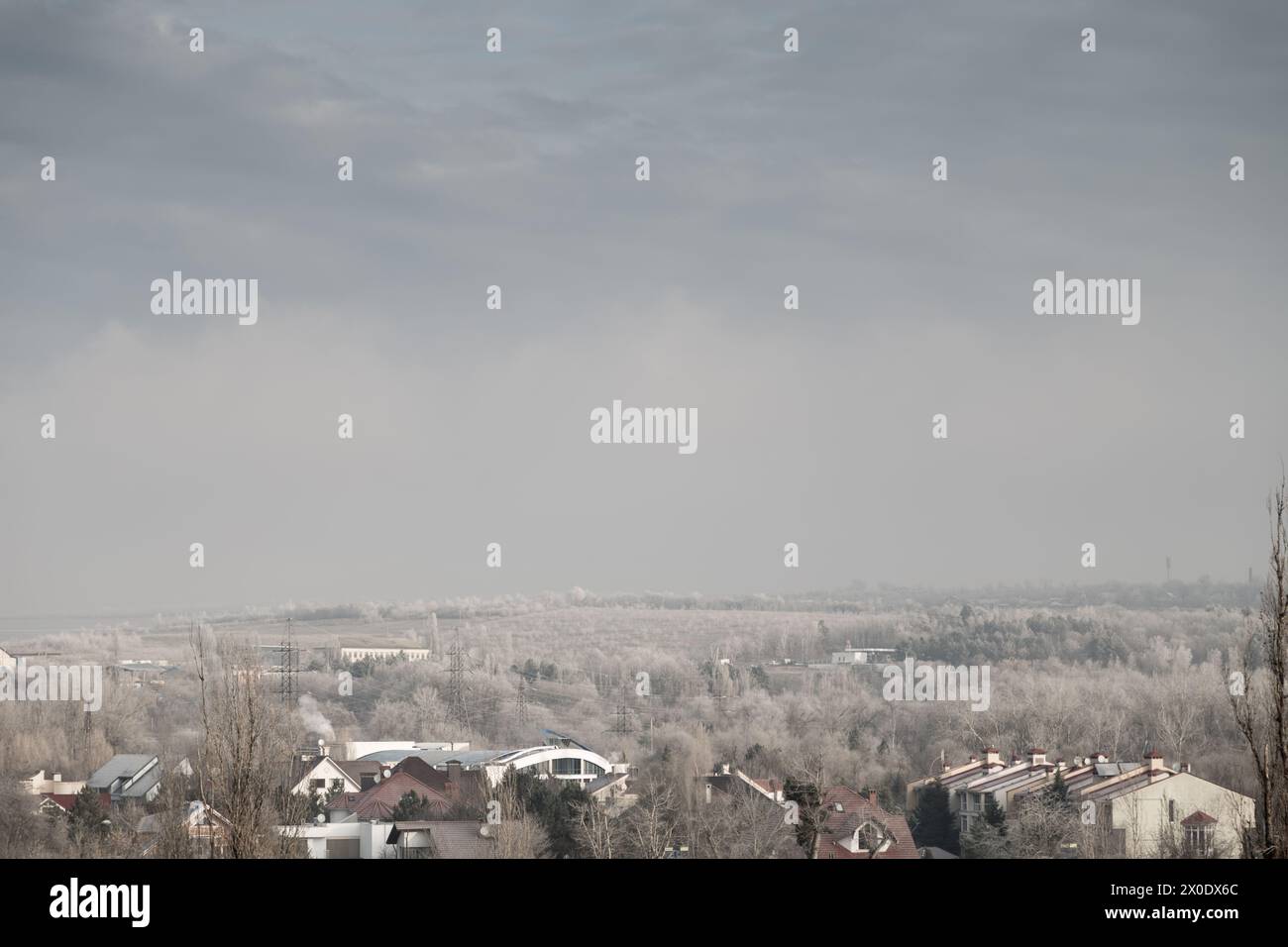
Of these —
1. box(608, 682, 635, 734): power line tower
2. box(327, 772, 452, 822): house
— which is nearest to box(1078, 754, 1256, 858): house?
box(327, 772, 452, 822): house

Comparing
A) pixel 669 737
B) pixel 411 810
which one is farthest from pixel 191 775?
pixel 669 737

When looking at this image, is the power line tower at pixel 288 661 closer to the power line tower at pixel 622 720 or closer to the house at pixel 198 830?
the power line tower at pixel 622 720

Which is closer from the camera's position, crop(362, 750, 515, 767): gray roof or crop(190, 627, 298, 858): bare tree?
crop(190, 627, 298, 858): bare tree

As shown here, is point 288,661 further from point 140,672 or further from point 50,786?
point 50,786

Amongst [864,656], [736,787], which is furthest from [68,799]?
[864,656]

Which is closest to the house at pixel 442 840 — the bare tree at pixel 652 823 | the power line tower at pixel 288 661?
the bare tree at pixel 652 823

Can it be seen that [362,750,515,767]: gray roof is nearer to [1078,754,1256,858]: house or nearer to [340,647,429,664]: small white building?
[340,647,429,664]: small white building
